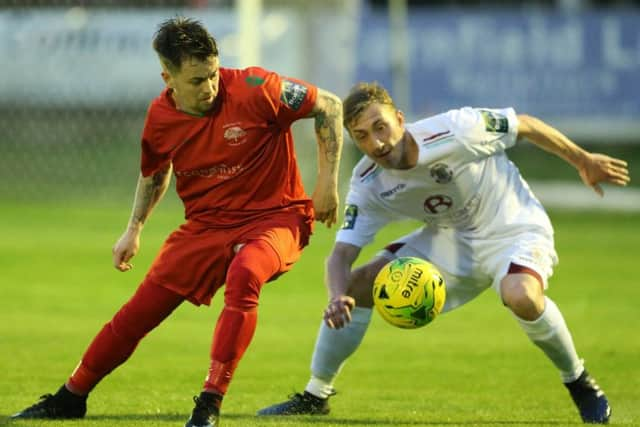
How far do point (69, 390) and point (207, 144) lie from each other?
148 centimetres

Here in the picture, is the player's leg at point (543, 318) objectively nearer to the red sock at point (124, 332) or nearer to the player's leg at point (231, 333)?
the player's leg at point (231, 333)

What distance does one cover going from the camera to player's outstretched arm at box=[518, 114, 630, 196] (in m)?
7.33

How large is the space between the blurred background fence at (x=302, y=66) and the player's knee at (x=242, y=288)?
41.0 feet

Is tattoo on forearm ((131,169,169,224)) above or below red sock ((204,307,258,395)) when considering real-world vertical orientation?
above

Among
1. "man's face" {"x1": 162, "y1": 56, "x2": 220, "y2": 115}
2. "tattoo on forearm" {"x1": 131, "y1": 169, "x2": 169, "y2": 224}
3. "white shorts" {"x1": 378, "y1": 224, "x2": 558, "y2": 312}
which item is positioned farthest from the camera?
"white shorts" {"x1": 378, "y1": 224, "x2": 558, "y2": 312}

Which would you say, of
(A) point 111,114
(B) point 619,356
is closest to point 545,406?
(B) point 619,356

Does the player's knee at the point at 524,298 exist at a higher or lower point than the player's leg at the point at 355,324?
higher

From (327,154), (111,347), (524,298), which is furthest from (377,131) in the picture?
(111,347)

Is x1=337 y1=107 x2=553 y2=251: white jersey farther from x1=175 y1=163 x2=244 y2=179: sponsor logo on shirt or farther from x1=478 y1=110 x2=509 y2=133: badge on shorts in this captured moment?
x1=175 y1=163 x2=244 y2=179: sponsor logo on shirt

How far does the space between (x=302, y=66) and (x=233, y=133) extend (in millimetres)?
14879

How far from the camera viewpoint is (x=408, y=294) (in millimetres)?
6852

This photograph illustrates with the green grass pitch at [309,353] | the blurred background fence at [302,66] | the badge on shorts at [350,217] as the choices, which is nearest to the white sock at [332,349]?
the green grass pitch at [309,353]

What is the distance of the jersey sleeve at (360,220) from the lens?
7.38 meters

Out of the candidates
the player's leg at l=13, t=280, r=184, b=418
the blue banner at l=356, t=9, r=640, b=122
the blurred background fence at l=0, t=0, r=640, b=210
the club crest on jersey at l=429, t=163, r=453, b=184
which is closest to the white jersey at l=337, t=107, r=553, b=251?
the club crest on jersey at l=429, t=163, r=453, b=184
